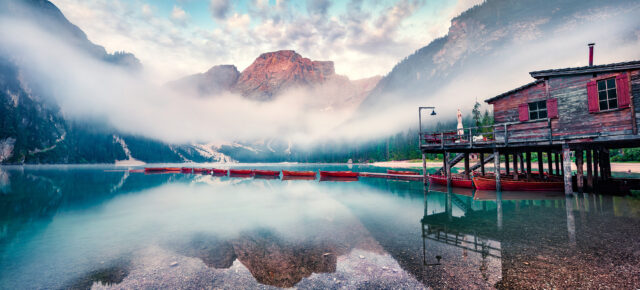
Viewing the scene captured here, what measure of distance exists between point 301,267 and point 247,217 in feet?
33.1

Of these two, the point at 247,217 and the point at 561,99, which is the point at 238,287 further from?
the point at 561,99

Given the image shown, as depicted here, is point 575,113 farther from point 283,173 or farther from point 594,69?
point 283,173

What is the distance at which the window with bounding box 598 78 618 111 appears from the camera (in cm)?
1644

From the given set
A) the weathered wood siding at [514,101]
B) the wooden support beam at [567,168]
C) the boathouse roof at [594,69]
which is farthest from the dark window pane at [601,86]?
the wooden support beam at [567,168]

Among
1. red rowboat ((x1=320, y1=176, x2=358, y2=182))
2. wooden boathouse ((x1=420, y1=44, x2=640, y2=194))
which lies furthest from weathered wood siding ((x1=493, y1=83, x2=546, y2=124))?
red rowboat ((x1=320, y1=176, x2=358, y2=182))

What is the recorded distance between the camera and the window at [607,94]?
1644 centimetres

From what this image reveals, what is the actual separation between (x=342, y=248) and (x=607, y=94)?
69.0 feet

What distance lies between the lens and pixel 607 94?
16.7 meters

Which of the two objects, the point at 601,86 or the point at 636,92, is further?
the point at 601,86

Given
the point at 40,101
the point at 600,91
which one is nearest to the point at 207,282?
the point at 600,91

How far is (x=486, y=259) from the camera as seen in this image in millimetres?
7820

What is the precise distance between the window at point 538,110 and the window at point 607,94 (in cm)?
290

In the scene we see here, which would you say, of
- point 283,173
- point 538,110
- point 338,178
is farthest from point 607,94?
point 283,173

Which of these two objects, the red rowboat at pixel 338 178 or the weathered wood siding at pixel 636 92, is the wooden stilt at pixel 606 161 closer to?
the weathered wood siding at pixel 636 92
